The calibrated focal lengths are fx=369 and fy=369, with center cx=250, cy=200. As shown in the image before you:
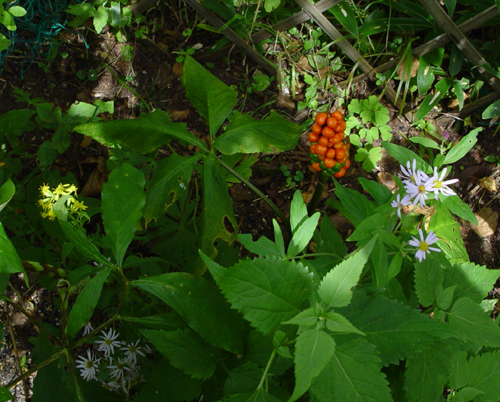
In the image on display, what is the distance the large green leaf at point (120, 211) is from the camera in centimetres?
132

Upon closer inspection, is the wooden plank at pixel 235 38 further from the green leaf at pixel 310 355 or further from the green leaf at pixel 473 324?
the green leaf at pixel 310 355

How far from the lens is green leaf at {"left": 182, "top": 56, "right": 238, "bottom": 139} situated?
1.69 m

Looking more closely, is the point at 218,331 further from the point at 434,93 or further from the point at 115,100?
the point at 434,93

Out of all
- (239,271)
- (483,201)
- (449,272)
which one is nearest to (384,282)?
(449,272)

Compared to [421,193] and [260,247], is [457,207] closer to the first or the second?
[421,193]

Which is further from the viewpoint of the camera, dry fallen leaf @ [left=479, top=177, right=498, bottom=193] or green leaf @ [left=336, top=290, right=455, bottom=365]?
dry fallen leaf @ [left=479, top=177, right=498, bottom=193]

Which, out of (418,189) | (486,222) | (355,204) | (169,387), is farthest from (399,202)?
(486,222)

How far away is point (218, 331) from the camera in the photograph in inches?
49.7

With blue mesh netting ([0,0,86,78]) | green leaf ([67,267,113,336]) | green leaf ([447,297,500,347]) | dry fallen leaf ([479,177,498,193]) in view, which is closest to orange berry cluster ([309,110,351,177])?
green leaf ([447,297,500,347])

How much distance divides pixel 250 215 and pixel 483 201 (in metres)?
1.76

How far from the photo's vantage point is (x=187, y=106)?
280cm

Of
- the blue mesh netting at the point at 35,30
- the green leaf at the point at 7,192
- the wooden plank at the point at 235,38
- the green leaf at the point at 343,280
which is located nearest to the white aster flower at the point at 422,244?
the green leaf at the point at 343,280

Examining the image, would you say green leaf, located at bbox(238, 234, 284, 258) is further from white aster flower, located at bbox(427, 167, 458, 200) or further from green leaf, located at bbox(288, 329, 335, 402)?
white aster flower, located at bbox(427, 167, 458, 200)

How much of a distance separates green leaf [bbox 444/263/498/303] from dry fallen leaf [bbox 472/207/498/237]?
1.50m
